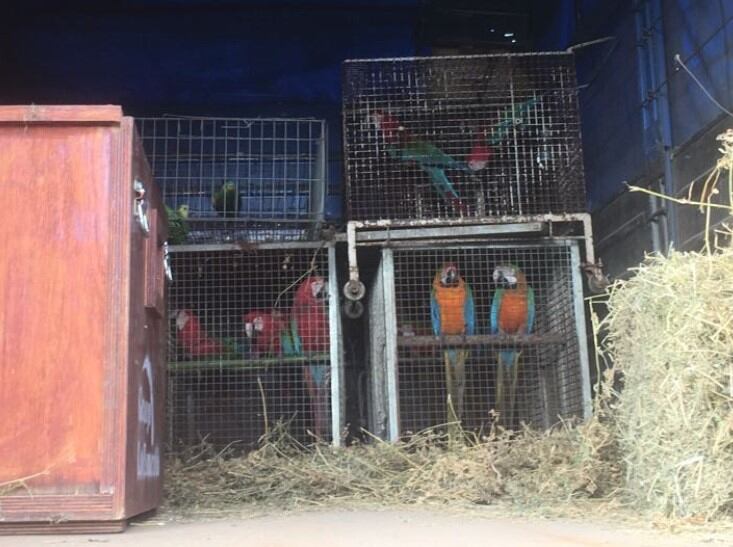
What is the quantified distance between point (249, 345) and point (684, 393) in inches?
128

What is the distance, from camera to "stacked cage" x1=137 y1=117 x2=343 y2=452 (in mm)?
5387

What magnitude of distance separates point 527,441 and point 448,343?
1059 millimetres

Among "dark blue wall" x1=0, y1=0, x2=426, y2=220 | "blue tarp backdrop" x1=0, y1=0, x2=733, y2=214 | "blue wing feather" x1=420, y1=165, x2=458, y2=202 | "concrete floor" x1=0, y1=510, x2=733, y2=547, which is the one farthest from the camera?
"dark blue wall" x1=0, y1=0, x2=426, y2=220

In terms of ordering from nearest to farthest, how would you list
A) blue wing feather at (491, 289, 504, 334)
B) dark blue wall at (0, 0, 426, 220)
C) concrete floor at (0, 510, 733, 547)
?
concrete floor at (0, 510, 733, 547) < blue wing feather at (491, 289, 504, 334) < dark blue wall at (0, 0, 426, 220)

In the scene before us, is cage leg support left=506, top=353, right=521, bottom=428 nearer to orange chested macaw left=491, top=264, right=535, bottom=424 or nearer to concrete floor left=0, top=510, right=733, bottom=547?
orange chested macaw left=491, top=264, right=535, bottom=424

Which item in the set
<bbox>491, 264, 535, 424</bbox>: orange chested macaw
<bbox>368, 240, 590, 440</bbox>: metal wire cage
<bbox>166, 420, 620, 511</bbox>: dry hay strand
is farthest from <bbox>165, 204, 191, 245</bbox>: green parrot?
<bbox>491, 264, 535, 424</bbox>: orange chested macaw

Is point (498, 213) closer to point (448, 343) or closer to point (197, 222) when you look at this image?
point (448, 343)

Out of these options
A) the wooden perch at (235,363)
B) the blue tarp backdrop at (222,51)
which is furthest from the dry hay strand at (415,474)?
the blue tarp backdrop at (222,51)

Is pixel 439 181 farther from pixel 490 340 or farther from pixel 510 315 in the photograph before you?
pixel 490 340

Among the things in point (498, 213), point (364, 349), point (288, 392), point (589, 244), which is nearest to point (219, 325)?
point (288, 392)

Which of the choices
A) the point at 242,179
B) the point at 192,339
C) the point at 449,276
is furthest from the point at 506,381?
the point at 242,179

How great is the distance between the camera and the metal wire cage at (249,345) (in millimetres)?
→ 5406

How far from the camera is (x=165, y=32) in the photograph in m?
7.15

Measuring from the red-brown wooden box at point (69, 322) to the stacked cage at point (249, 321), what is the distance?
8.22ft
